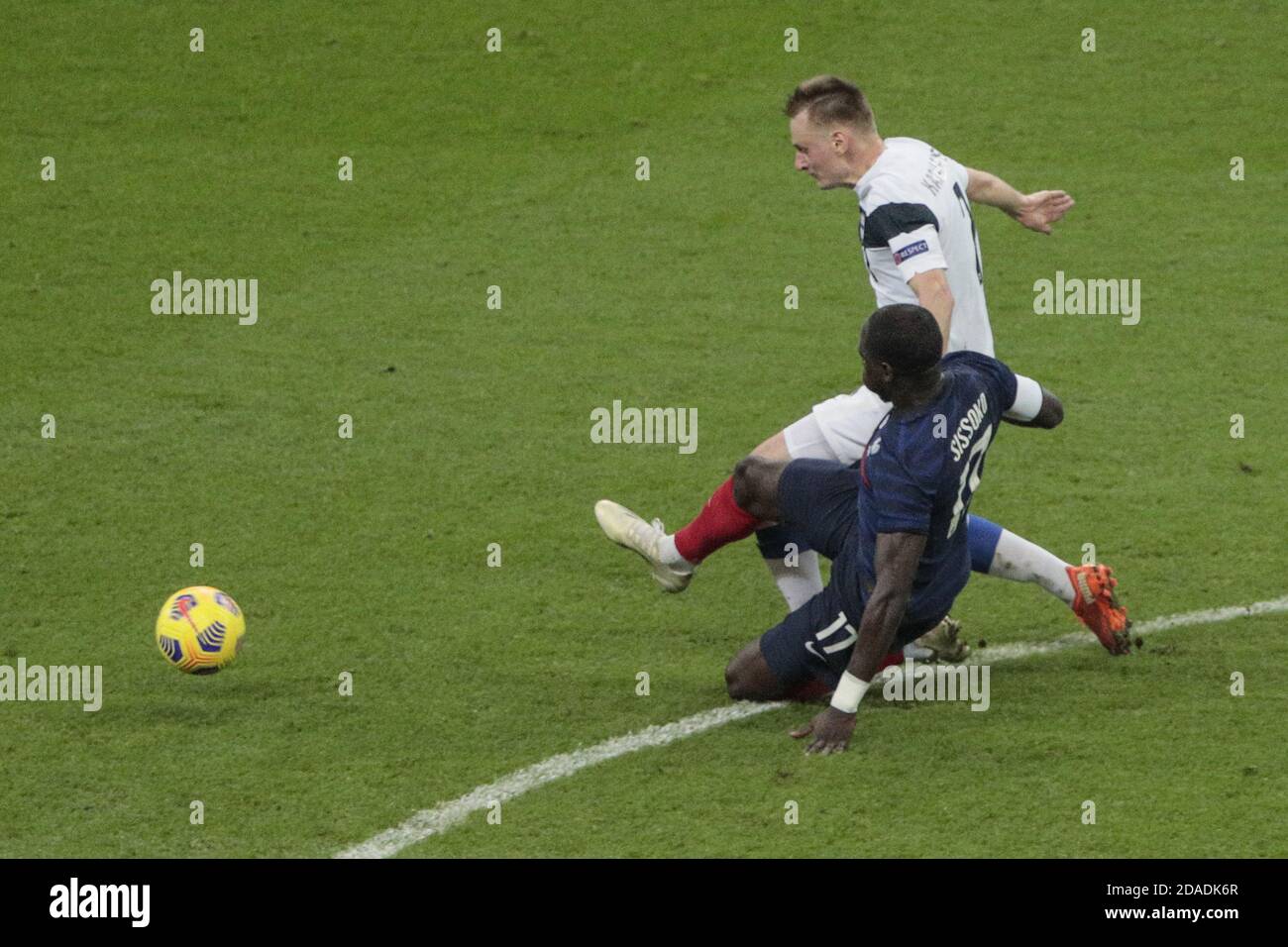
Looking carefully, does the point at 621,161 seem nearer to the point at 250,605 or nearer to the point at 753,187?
the point at 753,187

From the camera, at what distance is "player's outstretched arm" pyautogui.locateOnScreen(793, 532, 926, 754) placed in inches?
250

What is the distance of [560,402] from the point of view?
1050cm

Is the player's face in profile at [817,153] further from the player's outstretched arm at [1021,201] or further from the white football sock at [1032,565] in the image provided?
the white football sock at [1032,565]

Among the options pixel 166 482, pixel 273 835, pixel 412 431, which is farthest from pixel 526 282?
pixel 273 835

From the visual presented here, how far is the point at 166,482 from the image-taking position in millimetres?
9375

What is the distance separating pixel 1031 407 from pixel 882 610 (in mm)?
1170

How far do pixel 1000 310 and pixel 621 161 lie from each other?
4111 mm

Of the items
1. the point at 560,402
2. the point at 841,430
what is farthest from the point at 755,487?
the point at 560,402

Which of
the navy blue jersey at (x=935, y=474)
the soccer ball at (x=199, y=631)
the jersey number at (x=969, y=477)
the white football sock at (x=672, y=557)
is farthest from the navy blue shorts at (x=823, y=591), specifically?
the soccer ball at (x=199, y=631)

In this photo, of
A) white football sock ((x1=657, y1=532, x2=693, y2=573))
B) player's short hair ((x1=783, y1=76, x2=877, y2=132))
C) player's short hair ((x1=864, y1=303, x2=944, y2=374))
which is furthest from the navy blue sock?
player's short hair ((x1=783, y1=76, x2=877, y2=132))

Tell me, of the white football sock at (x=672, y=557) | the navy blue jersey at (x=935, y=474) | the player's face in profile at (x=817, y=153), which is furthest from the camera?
the white football sock at (x=672, y=557)

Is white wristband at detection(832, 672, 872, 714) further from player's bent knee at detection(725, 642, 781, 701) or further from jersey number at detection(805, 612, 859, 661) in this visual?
player's bent knee at detection(725, 642, 781, 701)

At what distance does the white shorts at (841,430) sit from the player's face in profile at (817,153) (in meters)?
0.81

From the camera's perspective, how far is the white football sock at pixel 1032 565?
733 cm
